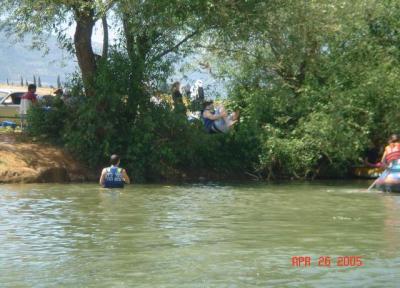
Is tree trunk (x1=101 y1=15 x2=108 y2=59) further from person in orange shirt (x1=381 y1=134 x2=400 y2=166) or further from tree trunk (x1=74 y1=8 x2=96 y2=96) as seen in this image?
person in orange shirt (x1=381 y1=134 x2=400 y2=166)

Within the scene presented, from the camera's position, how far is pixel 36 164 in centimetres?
2709

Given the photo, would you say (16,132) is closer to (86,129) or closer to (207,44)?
(86,129)

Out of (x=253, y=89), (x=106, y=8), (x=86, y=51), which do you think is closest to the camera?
(x=106, y=8)

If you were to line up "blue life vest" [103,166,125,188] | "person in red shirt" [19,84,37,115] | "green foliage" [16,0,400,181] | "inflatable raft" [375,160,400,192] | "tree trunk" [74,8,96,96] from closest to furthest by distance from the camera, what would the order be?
"inflatable raft" [375,160,400,192], "blue life vest" [103,166,125,188], "green foliage" [16,0,400,181], "tree trunk" [74,8,96,96], "person in red shirt" [19,84,37,115]

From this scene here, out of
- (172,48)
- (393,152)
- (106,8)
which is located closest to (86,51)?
(172,48)

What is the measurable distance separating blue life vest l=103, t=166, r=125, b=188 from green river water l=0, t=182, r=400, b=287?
276 mm

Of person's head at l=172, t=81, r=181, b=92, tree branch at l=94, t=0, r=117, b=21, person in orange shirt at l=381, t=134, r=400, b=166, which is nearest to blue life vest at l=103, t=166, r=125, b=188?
tree branch at l=94, t=0, r=117, b=21

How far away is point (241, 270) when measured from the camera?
41.7 feet

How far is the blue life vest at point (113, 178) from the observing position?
2431cm

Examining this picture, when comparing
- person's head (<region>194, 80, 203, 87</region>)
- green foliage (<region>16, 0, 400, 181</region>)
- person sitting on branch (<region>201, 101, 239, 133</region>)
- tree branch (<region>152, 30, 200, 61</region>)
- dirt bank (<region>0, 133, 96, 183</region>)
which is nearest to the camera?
dirt bank (<region>0, 133, 96, 183</region>)

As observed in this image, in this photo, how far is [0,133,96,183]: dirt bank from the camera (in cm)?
2652

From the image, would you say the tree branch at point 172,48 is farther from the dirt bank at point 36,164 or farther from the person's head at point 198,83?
the dirt bank at point 36,164
